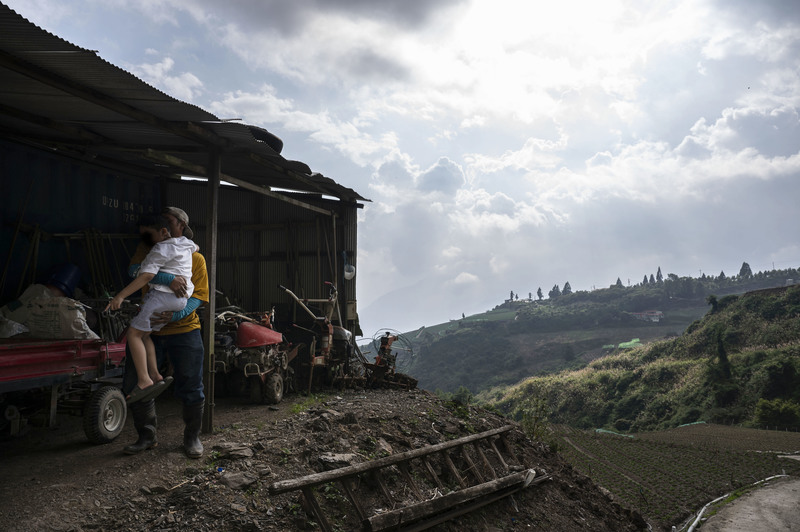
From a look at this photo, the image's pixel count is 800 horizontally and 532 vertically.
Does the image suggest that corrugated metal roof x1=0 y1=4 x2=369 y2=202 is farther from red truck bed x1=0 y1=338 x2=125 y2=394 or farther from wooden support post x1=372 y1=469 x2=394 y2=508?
wooden support post x1=372 y1=469 x2=394 y2=508

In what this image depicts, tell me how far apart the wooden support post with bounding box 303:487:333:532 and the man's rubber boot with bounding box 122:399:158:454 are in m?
1.71

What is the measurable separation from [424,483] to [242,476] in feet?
7.34

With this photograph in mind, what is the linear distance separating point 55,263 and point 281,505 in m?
6.57

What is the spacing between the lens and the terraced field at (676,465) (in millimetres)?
15766

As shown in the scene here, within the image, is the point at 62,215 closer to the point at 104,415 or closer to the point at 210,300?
the point at 210,300

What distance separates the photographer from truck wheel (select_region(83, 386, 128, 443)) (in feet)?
15.6

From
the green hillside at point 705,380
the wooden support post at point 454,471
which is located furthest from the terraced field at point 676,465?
the green hillside at point 705,380

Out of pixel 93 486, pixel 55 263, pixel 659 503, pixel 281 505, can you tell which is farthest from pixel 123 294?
pixel 659 503

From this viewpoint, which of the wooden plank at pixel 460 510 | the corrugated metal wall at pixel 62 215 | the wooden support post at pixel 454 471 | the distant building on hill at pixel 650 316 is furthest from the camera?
the distant building on hill at pixel 650 316

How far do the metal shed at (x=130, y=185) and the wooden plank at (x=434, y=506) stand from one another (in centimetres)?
244

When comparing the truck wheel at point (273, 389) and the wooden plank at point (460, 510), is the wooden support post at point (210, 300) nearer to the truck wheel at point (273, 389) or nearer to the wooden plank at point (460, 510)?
the truck wheel at point (273, 389)

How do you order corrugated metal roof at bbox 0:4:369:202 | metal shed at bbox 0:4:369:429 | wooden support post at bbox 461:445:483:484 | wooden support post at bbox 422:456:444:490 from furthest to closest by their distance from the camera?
wooden support post at bbox 461:445:483:484 < wooden support post at bbox 422:456:444:490 < metal shed at bbox 0:4:369:429 < corrugated metal roof at bbox 0:4:369:202

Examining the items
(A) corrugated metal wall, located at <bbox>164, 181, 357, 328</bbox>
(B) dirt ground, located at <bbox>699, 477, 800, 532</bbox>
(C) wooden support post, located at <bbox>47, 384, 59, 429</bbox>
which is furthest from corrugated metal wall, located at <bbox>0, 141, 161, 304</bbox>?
(B) dirt ground, located at <bbox>699, 477, 800, 532</bbox>

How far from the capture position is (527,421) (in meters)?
9.87
